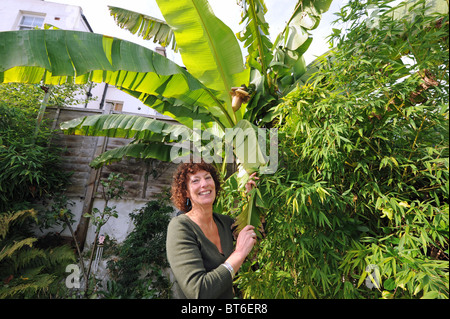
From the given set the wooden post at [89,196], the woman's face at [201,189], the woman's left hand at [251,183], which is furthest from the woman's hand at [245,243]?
the wooden post at [89,196]

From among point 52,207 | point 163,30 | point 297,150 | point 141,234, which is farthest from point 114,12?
point 297,150

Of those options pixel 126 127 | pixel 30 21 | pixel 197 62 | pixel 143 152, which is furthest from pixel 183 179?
pixel 30 21

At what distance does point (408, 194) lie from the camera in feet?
3.60

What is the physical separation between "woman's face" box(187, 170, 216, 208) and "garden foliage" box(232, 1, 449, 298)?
285 millimetres

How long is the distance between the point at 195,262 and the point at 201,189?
0.30m

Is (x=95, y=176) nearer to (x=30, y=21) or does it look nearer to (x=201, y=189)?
(x=201, y=189)

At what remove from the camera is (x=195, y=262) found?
2.63ft

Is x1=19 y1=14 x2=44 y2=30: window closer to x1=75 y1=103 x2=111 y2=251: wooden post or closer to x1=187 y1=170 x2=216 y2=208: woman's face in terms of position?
x1=75 y1=103 x2=111 y2=251: wooden post

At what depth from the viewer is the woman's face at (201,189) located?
992 millimetres

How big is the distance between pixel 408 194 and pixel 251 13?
1.90 m

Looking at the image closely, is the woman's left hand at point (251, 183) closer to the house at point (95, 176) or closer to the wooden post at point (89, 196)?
the house at point (95, 176)

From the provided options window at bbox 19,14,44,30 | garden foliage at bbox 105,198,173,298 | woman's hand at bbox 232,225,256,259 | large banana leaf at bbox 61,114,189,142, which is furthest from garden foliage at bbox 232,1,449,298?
window at bbox 19,14,44,30

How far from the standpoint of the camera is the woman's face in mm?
992

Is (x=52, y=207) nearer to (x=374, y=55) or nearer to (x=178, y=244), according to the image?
(x=178, y=244)
